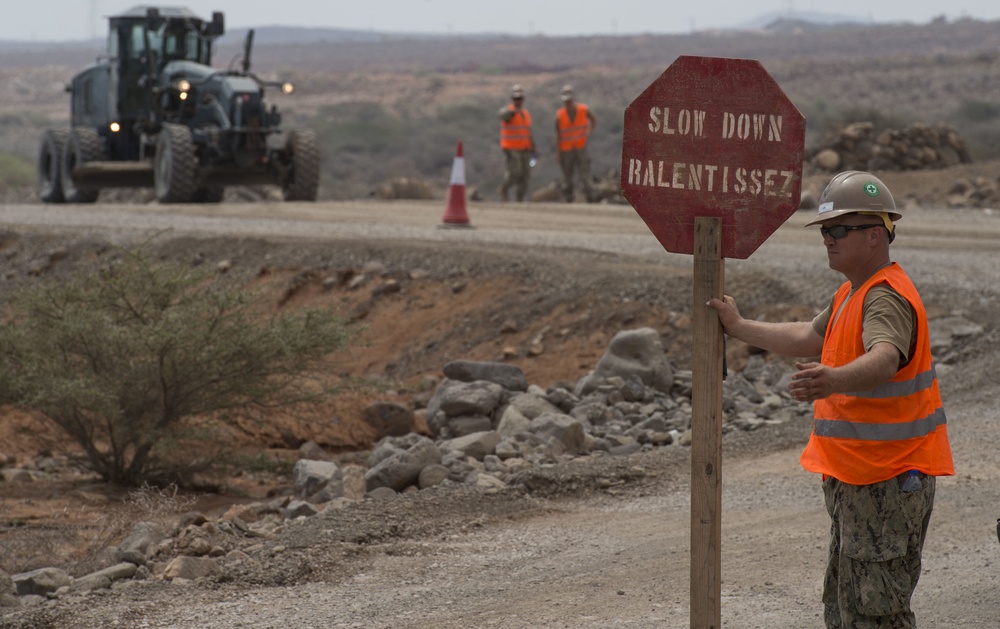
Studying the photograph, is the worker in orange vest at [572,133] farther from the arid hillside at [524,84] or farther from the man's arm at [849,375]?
the man's arm at [849,375]

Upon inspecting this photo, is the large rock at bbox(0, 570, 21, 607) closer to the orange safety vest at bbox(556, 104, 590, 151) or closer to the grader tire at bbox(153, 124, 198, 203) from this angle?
the grader tire at bbox(153, 124, 198, 203)

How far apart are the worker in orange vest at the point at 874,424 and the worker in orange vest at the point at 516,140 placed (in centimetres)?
1648

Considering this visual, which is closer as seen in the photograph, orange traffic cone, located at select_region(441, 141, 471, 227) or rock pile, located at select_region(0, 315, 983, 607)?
rock pile, located at select_region(0, 315, 983, 607)

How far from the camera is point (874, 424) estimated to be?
148 inches

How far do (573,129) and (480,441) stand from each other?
490 inches

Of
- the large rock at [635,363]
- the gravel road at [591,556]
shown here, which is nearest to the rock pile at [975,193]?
the gravel road at [591,556]

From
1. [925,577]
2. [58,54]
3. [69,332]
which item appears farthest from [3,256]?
[58,54]

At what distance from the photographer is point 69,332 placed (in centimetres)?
930

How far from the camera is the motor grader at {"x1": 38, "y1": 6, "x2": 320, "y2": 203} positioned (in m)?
19.5

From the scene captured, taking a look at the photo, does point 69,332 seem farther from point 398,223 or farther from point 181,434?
point 398,223

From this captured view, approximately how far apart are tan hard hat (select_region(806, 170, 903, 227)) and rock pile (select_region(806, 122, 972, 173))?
22.0m

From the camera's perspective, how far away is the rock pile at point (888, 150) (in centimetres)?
2531

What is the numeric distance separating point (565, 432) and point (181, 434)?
286cm

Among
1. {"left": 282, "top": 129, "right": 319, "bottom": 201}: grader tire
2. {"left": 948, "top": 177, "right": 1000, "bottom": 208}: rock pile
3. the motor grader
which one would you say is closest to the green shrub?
the motor grader
